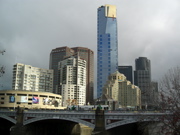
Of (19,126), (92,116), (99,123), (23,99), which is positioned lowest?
(19,126)

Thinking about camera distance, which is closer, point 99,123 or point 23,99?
point 99,123

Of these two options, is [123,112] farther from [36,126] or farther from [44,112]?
[36,126]

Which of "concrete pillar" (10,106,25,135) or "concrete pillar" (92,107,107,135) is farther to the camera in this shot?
"concrete pillar" (10,106,25,135)

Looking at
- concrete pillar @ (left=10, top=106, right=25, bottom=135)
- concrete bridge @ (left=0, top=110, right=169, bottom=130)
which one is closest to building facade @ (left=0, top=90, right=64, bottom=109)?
concrete pillar @ (left=10, top=106, right=25, bottom=135)

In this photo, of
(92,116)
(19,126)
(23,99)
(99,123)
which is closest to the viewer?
(99,123)

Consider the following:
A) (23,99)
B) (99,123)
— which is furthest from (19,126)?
(23,99)

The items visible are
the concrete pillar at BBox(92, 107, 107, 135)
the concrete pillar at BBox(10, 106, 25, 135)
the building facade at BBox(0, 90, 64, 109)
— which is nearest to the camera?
the concrete pillar at BBox(92, 107, 107, 135)

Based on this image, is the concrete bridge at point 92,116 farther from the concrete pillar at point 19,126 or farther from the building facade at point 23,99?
the building facade at point 23,99

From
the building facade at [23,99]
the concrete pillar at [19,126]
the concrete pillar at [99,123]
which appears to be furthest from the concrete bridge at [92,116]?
the building facade at [23,99]

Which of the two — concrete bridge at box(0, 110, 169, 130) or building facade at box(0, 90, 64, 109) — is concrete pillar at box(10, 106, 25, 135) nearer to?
concrete bridge at box(0, 110, 169, 130)

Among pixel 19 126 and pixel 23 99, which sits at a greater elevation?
pixel 23 99

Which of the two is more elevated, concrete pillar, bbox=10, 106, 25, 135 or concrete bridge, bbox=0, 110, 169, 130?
concrete bridge, bbox=0, 110, 169, 130

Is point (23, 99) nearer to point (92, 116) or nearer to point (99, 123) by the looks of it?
point (92, 116)

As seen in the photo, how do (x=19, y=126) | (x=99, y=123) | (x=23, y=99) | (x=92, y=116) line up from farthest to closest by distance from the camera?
(x=23, y=99)
(x=19, y=126)
(x=92, y=116)
(x=99, y=123)
